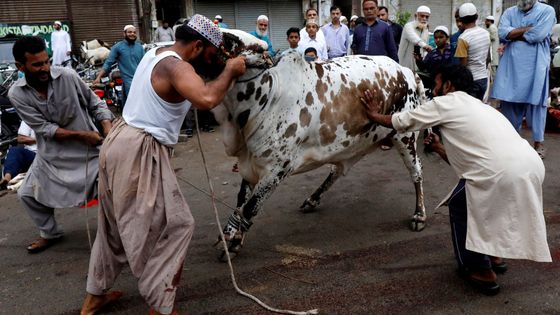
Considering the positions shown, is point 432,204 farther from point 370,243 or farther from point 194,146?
point 194,146

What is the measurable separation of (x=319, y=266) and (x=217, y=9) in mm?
14639

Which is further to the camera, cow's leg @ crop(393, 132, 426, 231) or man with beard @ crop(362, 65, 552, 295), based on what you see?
cow's leg @ crop(393, 132, 426, 231)

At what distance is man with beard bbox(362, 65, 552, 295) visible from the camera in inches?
109

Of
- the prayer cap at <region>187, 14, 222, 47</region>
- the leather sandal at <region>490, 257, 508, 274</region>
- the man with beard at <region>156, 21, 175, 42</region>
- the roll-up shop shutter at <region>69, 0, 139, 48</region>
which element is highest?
the roll-up shop shutter at <region>69, 0, 139, 48</region>

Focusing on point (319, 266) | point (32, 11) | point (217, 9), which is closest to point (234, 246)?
point (319, 266)

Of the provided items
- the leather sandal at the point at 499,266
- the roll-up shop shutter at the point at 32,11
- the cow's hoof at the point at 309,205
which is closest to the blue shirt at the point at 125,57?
the cow's hoof at the point at 309,205

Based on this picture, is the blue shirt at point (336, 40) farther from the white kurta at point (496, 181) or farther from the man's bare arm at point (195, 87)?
the man's bare arm at point (195, 87)

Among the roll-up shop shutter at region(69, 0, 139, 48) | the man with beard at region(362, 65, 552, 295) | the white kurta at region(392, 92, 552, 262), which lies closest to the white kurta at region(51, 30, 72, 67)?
the roll-up shop shutter at region(69, 0, 139, 48)

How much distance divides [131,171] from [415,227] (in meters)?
2.49

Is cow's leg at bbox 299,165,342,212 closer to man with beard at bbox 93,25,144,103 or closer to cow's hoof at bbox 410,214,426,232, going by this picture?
cow's hoof at bbox 410,214,426,232

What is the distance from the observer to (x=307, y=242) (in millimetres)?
3930

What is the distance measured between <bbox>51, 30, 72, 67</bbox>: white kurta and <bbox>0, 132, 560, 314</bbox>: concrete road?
9.67 meters

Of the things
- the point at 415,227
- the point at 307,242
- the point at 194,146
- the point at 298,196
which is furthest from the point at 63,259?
the point at 194,146

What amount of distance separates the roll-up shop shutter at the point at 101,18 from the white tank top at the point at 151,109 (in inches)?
544
